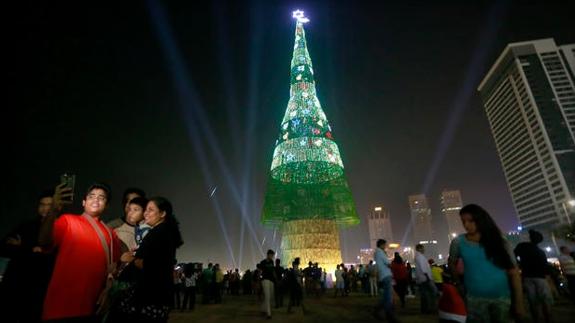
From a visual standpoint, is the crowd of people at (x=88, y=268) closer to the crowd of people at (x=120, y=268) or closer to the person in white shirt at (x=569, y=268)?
the crowd of people at (x=120, y=268)

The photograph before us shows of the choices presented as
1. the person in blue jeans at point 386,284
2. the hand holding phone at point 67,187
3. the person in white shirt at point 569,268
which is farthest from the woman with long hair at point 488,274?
the person in white shirt at point 569,268

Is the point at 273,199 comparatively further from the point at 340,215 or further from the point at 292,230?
the point at 340,215

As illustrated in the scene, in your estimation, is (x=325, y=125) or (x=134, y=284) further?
(x=325, y=125)

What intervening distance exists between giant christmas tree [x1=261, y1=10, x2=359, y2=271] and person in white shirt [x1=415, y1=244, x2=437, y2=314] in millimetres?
19766

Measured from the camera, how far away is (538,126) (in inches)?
4382

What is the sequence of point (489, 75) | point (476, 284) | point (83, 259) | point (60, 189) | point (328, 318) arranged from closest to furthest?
point (60, 189)
point (83, 259)
point (476, 284)
point (328, 318)
point (489, 75)

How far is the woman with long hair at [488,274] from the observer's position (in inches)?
112

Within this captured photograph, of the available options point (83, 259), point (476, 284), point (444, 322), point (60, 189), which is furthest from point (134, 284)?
point (476, 284)

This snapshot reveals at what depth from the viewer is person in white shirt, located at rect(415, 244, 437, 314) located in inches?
335

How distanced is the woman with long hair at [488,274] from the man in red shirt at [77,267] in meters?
3.39

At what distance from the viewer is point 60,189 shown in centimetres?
239

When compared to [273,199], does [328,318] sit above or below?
below

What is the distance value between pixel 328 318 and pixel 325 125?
2383 cm

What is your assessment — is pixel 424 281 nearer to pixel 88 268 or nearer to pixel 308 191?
pixel 88 268
